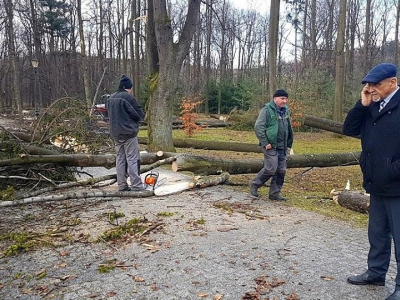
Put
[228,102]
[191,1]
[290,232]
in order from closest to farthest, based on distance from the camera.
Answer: [290,232] → [191,1] → [228,102]

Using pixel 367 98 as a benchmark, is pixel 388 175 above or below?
below

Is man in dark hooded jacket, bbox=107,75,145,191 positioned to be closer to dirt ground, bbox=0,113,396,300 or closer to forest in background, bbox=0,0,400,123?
dirt ground, bbox=0,113,396,300

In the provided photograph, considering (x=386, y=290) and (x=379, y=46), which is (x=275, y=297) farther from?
(x=379, y=46)

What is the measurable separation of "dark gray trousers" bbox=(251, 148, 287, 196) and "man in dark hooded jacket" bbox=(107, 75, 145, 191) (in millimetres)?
2234

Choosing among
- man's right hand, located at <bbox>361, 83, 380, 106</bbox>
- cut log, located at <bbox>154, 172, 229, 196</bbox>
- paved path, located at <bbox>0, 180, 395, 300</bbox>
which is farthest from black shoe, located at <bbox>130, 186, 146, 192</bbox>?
man's right hand, located at <bbox>361, 83, 380, 106</bbox>

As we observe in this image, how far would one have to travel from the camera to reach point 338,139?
65.9ft

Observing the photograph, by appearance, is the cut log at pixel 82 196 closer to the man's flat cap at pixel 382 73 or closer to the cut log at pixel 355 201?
the cut log at pixel 355 201

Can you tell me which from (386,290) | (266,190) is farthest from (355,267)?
(266,190)

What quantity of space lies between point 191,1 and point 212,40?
96.5ft

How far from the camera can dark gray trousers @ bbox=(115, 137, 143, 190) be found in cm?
690

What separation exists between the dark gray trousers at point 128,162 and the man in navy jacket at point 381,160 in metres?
4.22

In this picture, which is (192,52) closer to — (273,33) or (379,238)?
(273,33)

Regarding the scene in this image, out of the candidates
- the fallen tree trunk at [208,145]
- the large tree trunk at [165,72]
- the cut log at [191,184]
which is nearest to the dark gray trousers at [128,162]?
the cut log at [191,184]

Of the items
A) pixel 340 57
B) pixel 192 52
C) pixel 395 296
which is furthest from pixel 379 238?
pixel 192 52
